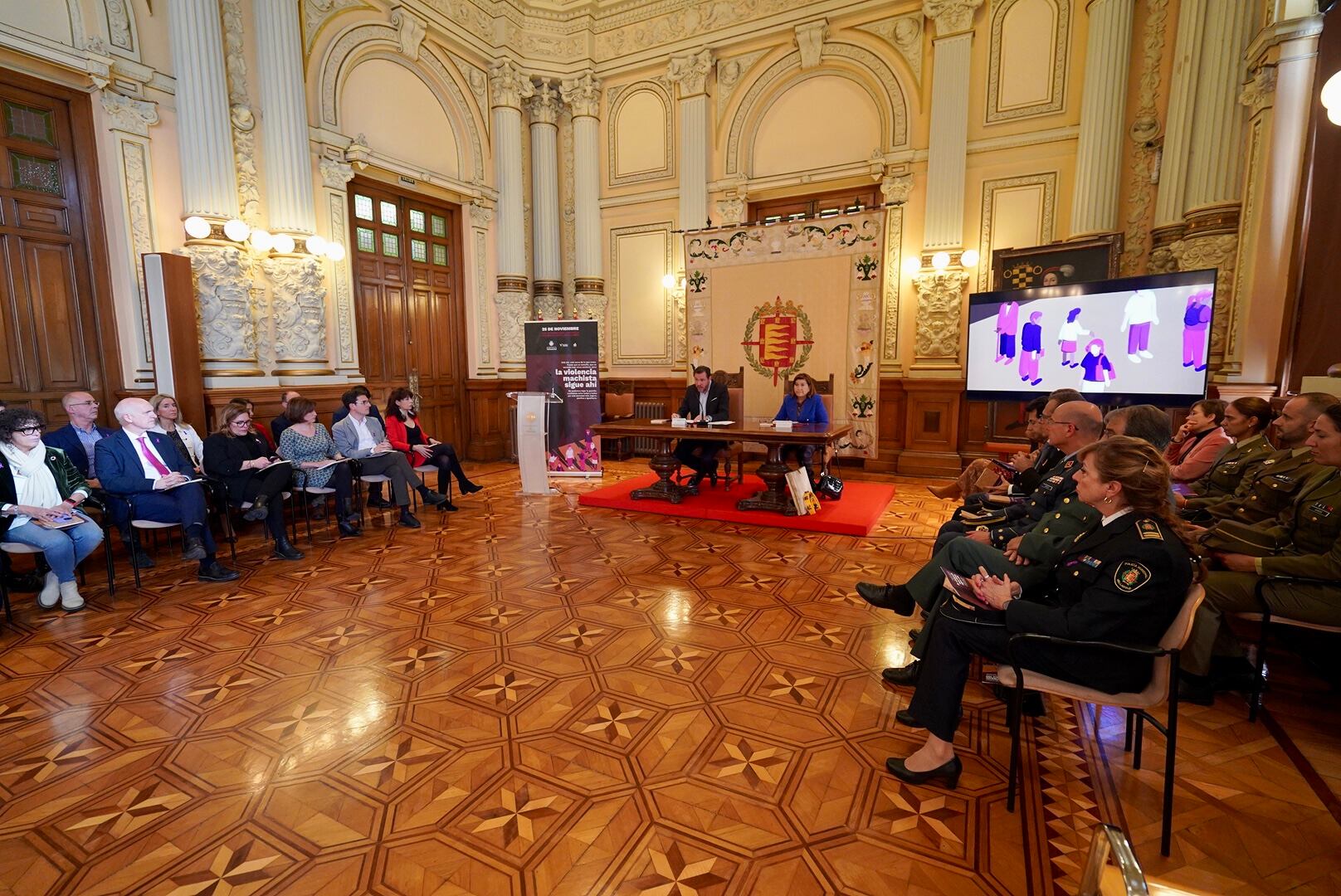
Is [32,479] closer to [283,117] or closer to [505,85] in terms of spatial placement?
[283,117]

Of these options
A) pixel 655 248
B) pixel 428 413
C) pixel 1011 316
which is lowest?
pixel 428 413

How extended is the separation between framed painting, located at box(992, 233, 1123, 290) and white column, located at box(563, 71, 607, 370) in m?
5.29

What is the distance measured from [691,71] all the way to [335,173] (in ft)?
15.6

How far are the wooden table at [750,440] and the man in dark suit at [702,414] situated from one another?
202 millimetres

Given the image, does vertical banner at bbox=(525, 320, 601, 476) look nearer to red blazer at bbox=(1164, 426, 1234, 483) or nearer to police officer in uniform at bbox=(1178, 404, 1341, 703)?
red blazer at bbox=(1164, 426, 1234, 483)

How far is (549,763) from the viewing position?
6.65 ft

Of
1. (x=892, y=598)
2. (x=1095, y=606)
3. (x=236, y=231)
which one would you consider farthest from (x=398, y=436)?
(x=1095, y=606)

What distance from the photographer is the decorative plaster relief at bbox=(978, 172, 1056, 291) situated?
6.54 m

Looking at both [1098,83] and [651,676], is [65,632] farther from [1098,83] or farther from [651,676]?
[1098,83]

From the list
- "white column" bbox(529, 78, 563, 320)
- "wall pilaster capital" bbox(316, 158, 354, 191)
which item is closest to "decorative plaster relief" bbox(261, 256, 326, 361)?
"wall pilaster capital" bbox(316, 158, 354, 191)

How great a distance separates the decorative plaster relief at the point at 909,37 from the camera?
273 inches

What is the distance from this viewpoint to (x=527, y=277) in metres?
8.83

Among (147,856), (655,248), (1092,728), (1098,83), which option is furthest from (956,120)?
(147,856)

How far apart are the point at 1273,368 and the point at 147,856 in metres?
6.74
